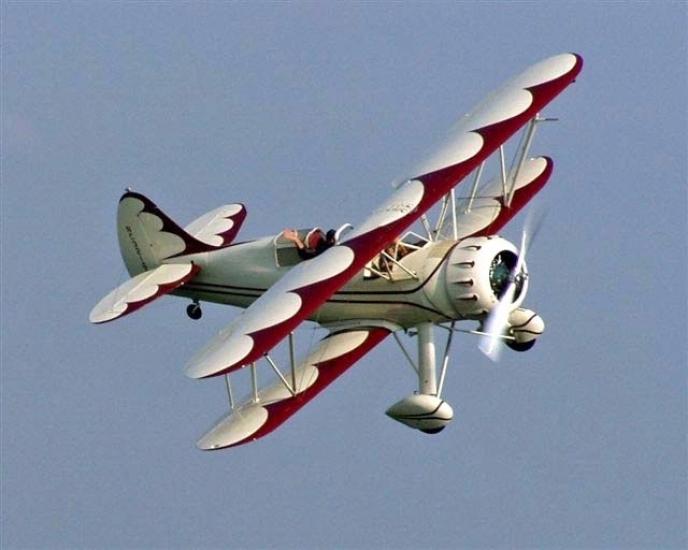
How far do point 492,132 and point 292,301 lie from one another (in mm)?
4162

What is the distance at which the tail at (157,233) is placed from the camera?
2952 centimetres

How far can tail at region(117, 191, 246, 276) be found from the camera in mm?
29516

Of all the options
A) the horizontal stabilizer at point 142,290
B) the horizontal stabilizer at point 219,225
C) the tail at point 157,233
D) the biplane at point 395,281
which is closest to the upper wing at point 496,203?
the biplane at point 395,281

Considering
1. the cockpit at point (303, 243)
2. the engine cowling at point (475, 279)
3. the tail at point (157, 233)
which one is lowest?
the engine cowling at point (475, 279)

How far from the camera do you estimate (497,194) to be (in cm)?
2884

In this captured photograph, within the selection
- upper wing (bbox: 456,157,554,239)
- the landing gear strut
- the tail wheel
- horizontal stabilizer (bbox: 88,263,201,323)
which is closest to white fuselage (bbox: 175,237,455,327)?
the landing gear strut

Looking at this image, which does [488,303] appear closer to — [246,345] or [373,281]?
[373,281]

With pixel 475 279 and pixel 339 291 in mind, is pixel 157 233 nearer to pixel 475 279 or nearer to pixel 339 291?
pixel 339 291

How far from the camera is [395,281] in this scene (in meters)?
26.3

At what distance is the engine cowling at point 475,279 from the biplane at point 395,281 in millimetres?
17

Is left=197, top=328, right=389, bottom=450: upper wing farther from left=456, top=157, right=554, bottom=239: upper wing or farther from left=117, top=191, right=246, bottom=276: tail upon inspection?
left=117, top=191, right=246, bottom=276: tail

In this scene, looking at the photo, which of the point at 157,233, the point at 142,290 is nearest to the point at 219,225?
the point at 157,233

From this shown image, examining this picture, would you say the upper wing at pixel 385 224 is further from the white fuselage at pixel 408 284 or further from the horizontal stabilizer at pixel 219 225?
the horizontal stabilizer at pixel 219 225

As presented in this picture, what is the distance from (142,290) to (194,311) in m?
0.85
